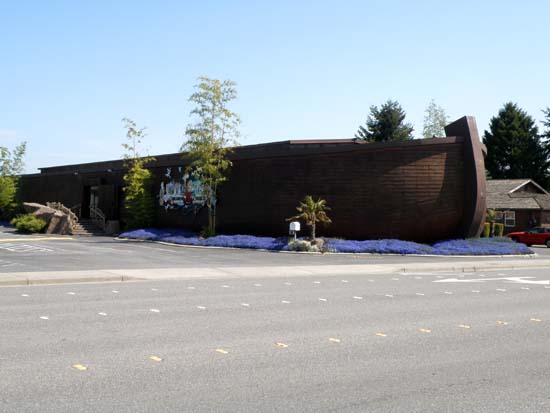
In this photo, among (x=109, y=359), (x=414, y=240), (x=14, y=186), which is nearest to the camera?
(x=109, y=359)

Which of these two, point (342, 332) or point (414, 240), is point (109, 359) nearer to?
point (342, 332)

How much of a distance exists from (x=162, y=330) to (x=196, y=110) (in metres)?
24.3

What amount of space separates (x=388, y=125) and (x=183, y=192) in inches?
1600

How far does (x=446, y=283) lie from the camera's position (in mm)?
16500

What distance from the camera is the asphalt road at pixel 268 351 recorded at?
5621mm

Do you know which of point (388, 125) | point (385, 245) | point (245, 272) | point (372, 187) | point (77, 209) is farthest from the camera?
point (388, 125)

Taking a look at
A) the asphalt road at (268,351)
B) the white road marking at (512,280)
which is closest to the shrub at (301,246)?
the white road marking at (512,280)

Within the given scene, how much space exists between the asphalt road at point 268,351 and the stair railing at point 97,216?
26.2 meters

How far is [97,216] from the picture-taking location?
40.7 m

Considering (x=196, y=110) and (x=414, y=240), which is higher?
(x=196, y=110)

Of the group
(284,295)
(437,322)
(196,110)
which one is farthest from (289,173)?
(437,322)

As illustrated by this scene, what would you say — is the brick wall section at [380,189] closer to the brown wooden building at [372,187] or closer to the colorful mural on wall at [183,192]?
the brown wooden building at [372,187]

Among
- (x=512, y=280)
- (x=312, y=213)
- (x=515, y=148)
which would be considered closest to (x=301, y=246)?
(x=312, y=213)

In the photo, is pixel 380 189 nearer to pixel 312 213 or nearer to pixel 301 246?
pixel 312 213
